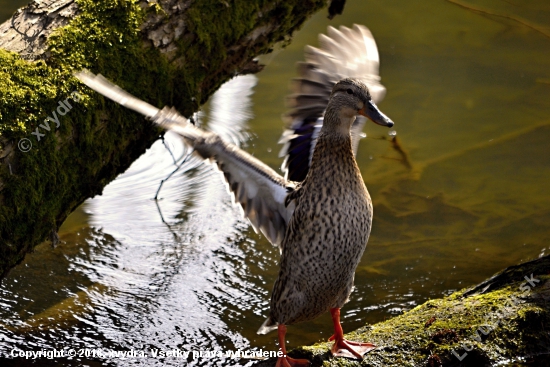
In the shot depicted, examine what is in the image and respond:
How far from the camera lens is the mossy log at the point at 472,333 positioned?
3268 millimetres

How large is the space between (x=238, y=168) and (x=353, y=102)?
710 millimetres

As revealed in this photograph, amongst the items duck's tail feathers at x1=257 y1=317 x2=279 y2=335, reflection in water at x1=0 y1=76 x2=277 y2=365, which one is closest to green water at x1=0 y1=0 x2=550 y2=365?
reflection in water at x1=0 y1=76 x2=277 y2=365

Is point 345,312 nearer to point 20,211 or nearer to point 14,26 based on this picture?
point 20,211

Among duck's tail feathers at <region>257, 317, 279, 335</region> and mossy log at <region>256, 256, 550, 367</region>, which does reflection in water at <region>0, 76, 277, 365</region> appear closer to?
duck's tail feathers at <region>257, 317, 279, 335</region>

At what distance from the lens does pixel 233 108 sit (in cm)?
745

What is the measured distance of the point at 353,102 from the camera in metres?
3.57

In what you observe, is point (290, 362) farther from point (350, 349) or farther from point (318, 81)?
point (318, 81)

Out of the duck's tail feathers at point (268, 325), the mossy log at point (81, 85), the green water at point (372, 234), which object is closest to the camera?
the mossy log at point (81, 85)

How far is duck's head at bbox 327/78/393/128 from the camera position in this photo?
357cm

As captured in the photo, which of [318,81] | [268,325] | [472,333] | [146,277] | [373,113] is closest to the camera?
[472,333]

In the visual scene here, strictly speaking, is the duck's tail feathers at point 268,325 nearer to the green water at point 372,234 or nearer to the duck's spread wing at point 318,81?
the green water at point 372,234

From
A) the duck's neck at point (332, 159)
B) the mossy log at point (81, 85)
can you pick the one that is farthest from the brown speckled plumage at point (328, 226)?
the mossy log at point (81, 85)

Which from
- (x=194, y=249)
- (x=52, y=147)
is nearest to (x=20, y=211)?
(x=52, y=147)

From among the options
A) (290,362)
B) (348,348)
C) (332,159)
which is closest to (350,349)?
(348,348)
